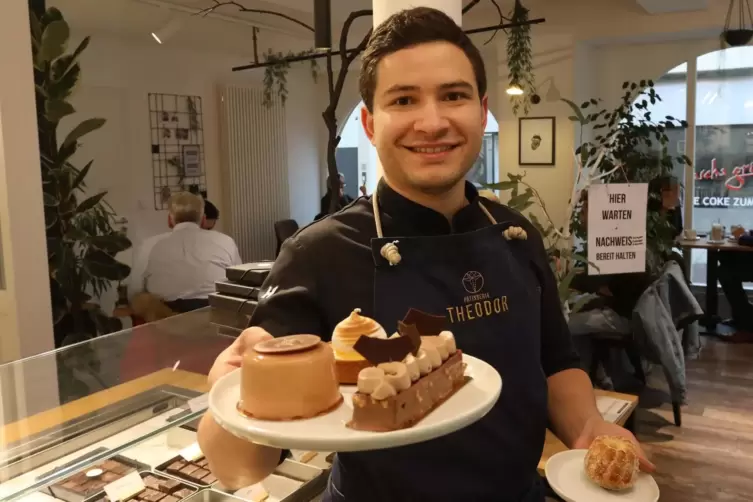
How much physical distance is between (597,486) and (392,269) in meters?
0.59

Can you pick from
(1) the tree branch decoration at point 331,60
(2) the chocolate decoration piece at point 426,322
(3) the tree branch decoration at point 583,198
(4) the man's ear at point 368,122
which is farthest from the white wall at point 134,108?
(2) the chocolate decoration piece at point 426,322

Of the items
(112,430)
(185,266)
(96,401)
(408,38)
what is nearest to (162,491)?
(112,430)

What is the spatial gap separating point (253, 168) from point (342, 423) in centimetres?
760

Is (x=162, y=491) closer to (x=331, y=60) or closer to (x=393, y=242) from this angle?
(x=393, y=242)

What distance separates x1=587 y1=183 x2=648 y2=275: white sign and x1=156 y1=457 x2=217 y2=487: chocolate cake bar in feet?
5.63

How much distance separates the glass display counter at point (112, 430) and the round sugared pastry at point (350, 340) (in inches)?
32.1

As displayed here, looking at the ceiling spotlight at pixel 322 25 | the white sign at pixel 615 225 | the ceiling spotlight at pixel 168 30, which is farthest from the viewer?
the ceiling spotlight at pixel 168 30

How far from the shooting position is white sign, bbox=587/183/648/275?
278 cm

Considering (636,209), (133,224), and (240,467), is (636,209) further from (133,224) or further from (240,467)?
(133,224)

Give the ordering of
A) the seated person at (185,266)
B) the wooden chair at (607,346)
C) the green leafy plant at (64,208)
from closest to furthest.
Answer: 1. the green leafy plant at (64,208)
2. the wooden chair at (607,346)
3. the seated person at (185,266)

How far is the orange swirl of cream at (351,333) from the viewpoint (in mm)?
1062

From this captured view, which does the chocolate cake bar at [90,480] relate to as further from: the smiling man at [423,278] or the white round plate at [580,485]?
the white round plate at [580,485]

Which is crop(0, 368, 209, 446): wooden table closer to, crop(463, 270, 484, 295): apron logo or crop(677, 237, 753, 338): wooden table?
crop(463, 270, 484, 295): apron logo

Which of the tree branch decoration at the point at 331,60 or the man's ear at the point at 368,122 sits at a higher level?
the tree branch decoration at the point at 331,60
